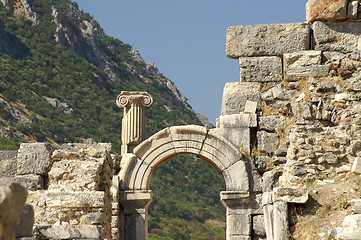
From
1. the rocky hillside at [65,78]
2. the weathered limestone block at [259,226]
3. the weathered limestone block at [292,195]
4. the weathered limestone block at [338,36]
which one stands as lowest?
the weathered limestone block at [259,226]

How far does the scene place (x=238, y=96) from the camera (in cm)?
1372

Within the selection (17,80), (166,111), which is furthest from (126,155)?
(166,111)

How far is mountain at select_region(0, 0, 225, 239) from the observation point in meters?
33.2

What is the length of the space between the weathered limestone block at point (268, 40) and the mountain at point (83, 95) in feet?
48.9

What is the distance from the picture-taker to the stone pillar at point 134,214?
13898 millimetres

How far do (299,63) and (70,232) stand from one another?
572cm

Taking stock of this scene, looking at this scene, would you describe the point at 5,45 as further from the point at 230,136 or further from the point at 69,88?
the point at 230,136

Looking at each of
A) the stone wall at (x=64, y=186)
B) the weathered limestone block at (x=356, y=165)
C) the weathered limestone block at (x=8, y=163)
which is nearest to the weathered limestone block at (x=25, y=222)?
the stone wall at (x=64, y=186)

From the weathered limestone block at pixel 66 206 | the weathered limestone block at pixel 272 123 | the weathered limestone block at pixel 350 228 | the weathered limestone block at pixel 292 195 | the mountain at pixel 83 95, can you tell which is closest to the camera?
the weathered limestone block at pixel 66 206

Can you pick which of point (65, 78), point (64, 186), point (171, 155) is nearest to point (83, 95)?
point (65, 78)

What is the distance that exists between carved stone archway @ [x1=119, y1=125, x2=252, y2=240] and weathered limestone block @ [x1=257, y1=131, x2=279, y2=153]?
34 centimetres

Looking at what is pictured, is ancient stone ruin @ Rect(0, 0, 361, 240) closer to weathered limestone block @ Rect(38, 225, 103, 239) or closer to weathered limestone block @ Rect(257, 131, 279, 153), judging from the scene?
weathered limestone block @ Rect(257, 131, 279, 153)

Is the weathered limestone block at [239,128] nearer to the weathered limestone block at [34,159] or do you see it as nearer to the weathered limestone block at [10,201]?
A: the weathered limestone block at [34,159]

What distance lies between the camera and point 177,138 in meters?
14.0
